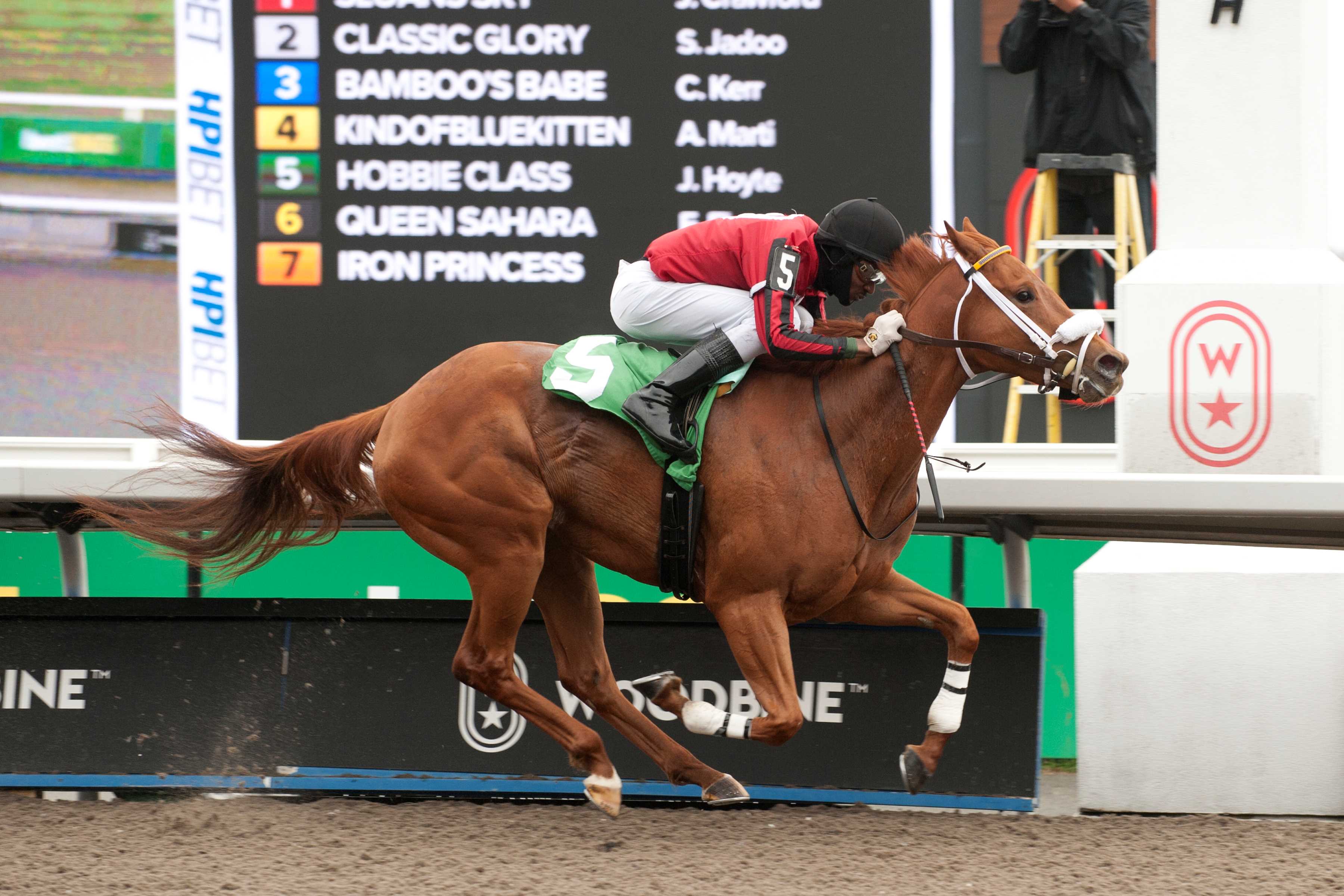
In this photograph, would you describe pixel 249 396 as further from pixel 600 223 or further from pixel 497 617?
pixel 497 617

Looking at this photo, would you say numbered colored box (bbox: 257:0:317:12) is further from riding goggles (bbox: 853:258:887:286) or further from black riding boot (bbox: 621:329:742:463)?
riding goggles (bbox: 853:258:887:286)

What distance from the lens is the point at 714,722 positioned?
4105mm

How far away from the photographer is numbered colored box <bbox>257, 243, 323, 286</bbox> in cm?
617

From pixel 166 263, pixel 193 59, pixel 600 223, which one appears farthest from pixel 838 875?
pixel 193 59

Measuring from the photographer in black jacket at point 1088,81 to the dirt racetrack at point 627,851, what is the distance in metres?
2.58

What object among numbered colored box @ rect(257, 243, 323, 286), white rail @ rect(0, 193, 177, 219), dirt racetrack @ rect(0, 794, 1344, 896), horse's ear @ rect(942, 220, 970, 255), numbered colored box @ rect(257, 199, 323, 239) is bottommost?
dirt racetrack @ rect(0, 794, 1344, 896)

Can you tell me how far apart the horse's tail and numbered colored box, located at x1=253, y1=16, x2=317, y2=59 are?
2.11 metres

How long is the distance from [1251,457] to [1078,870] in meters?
1.80

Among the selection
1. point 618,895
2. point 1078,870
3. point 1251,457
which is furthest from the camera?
point 1251,457

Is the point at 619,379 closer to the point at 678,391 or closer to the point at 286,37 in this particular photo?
the point at 678,391

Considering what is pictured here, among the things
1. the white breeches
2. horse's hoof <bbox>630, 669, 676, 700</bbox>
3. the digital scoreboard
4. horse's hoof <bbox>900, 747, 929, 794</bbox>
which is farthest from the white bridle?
the digital scoreboard

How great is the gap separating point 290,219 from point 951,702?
3467 millimetres

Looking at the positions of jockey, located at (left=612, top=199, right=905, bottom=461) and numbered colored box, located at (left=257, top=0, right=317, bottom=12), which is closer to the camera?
jockey, located at (left=612, top=199, right=905, bottom=461)

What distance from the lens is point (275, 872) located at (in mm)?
4086
